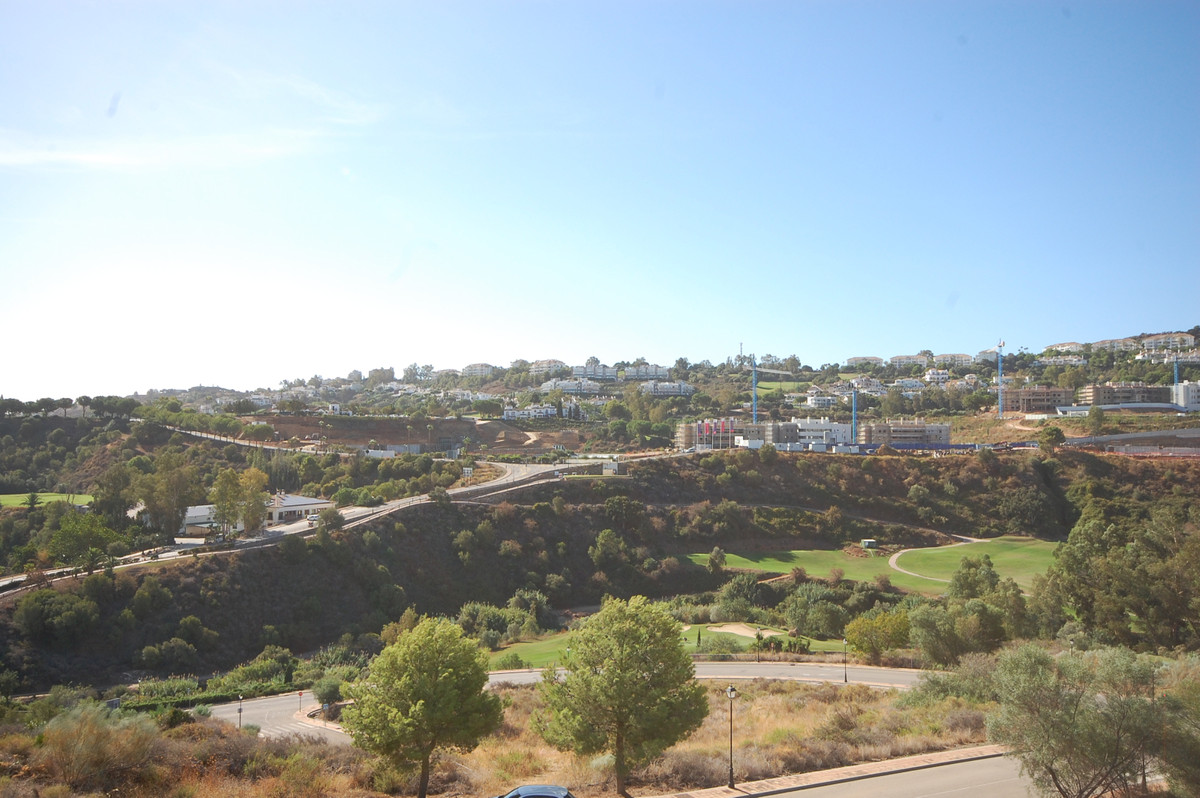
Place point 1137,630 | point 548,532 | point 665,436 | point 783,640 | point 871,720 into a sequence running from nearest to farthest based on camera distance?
point 871,720
point 1137,630
point 783,640
point 548,532
point 665,436

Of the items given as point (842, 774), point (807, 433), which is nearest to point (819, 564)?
point (807, 433)

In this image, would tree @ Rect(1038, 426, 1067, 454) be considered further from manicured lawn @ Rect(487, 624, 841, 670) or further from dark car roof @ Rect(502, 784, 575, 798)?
dark car roof @ Rect(502, 784, 575, 798)

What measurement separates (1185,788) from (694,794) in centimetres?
767

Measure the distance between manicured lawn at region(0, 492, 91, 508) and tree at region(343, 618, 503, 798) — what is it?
4391 cm

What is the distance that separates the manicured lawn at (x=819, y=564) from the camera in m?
42.4

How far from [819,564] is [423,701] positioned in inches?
1516

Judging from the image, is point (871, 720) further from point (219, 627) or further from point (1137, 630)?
point (219, 627)

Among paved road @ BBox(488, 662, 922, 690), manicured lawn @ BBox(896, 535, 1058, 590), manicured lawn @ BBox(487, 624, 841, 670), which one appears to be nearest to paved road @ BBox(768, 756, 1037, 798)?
paved road @ BBox(488, 662, 922, 690)

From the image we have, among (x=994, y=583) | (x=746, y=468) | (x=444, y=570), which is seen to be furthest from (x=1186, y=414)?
(x=444, y=570)

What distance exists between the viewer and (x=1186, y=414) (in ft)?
252

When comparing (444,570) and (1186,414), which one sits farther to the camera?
(1186,414)

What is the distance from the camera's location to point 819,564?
46.7 metres

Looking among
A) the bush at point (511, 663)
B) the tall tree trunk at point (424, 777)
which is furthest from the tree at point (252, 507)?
the tall tree trunk at point (424, 777)

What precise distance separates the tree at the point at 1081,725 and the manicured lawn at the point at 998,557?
32261mm
